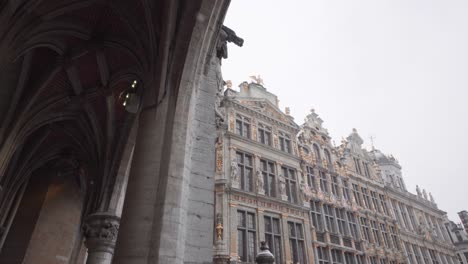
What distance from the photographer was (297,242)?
17.2 meters

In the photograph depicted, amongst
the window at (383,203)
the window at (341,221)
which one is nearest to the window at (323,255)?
the window at (341,221)

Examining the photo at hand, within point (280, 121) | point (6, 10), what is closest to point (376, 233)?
point (280, 121)

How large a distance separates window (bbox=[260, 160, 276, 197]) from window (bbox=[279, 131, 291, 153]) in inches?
71.9

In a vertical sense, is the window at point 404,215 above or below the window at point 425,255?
above

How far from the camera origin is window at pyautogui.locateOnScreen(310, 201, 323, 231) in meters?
19.4

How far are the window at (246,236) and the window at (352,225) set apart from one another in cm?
904

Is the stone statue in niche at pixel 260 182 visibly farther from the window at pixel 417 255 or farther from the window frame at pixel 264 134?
the window at pixel 417 255

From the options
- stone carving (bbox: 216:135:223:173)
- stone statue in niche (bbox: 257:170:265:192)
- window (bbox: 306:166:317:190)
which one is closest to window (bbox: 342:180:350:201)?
window (bbox: 306:166:317:190)

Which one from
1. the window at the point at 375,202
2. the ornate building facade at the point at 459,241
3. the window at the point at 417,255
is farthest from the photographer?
the ornate building facade at the point at 459,241

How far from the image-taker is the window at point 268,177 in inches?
698

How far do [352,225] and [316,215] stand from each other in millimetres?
3754

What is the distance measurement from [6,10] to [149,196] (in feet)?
16.7

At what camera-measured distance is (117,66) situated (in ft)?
33.2

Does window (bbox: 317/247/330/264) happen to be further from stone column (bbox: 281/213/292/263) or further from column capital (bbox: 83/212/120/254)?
column capital (bbox: 83/212/120/254)
